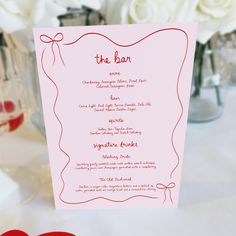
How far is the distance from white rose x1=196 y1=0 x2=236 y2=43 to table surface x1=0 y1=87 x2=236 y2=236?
0.20m

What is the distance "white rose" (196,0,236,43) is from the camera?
1.79ft

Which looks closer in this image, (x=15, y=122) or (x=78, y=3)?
(x=78, y=3)

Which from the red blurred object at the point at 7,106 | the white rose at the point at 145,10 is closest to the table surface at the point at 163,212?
the red blurred object at the point at 7,106

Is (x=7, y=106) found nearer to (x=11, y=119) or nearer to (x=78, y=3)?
(x=11, y=119)

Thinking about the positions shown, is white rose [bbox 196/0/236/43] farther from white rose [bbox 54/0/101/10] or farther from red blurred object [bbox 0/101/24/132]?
red blurred object [bbox 0/101/24/132]

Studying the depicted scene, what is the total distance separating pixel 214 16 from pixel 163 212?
12.0 inches

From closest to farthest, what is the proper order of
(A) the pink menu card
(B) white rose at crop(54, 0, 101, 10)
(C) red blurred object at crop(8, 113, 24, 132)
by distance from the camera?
(A) the pink menu card
(B) white rose at crop(54, 0, 101, 10)
(C) red blurred object at crop(8, 113, 24, 132)

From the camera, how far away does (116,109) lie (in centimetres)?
41

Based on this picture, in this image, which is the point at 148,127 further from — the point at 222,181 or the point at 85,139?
the point at 222,181

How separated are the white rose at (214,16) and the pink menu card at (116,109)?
0.20m

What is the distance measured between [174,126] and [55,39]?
0.55 ft

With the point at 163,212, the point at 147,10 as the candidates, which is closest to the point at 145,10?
the point at 147,10

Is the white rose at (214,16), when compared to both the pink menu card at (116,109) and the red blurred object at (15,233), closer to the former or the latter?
the pink menu card at (116,109)

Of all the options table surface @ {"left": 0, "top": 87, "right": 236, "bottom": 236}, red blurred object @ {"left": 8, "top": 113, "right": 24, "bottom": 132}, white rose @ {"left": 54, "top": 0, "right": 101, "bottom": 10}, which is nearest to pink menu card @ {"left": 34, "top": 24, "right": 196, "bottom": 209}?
A: table surface @ {"left": 0, "top": 87, "right": 236, "bottom": 236}
